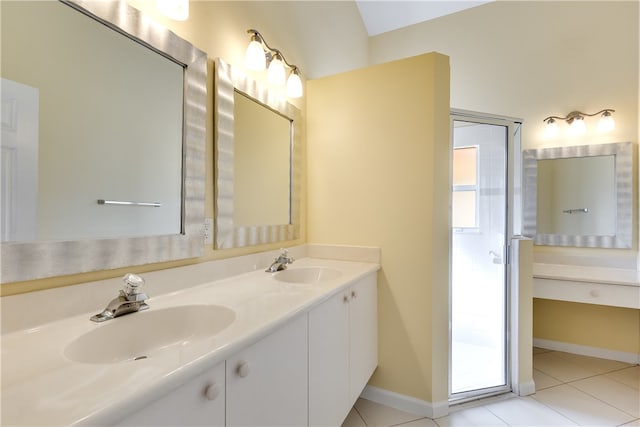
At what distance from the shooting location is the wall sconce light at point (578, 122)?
2.40m

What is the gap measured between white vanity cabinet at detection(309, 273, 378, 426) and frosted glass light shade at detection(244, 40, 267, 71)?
1.24m

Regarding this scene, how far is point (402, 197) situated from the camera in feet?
5.88

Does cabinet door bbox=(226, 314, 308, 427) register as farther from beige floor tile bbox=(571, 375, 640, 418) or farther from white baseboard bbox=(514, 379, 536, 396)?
beige floor tile bbox=(571, 375, 640, 418)

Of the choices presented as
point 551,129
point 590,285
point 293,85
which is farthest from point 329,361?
point 551,129

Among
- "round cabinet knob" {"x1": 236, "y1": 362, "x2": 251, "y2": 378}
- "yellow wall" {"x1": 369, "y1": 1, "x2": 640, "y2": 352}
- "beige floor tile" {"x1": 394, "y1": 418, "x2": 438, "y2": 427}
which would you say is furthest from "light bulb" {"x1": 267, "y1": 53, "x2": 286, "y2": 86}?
"beige floor tile" {"x1": 394, "y1": 418, "x2": 438, "y2": 427}

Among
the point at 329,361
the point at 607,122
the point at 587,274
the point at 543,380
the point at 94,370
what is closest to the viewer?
the point at 94,370

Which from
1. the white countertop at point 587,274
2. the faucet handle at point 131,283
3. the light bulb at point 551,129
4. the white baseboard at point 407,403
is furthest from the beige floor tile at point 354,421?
the light bulb at point 551,129

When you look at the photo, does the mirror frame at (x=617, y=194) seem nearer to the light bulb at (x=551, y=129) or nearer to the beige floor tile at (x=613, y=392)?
the light bulb at (x=551, y=129)

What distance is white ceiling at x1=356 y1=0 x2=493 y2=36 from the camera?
284 cm

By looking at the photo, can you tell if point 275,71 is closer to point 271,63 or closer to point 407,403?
point 271,63

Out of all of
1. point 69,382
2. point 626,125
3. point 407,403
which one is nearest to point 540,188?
point 626,125

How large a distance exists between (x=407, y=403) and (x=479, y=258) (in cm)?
113

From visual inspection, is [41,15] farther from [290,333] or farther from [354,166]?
[354,166]

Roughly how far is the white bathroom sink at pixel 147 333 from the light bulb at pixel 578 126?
10.2 feet
